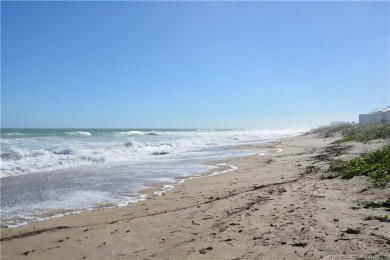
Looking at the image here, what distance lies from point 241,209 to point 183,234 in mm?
1568

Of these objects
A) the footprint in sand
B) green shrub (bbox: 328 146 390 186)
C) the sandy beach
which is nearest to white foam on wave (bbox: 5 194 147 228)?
the sandy beach

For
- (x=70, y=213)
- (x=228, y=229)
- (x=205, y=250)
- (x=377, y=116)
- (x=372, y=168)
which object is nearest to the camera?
(x=205, y=250)

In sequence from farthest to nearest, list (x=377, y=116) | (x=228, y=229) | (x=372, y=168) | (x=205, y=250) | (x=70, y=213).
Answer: (x=377, y=116) < (x=372, y=168) < (x=70, y=213) < (x=228, y=229) < (x=205, y=250)

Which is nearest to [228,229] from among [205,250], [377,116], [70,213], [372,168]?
[205,250]

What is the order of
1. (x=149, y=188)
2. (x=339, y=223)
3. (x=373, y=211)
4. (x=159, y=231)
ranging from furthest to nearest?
(x=149, y=188)
(x=159, y=231)
(x=373, y=211)
(x=339, y=223)

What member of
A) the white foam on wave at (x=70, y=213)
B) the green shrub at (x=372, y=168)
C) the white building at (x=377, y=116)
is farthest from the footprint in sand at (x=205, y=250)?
the white building at (x=377, y=116)

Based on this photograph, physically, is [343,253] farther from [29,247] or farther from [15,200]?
[15,200]

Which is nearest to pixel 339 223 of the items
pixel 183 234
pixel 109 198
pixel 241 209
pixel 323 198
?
pixel 323 198

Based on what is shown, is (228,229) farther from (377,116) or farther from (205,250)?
(377,116)

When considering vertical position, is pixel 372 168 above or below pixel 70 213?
above

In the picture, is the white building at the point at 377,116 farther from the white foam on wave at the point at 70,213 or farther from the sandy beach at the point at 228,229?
the white foam on wave at the point at 70,213

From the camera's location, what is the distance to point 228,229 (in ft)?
15.4

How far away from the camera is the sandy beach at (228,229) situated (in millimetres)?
3771

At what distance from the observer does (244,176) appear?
10.2m
